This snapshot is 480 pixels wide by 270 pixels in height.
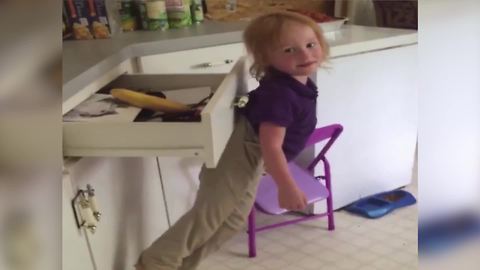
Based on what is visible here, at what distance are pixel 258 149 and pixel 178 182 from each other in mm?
387

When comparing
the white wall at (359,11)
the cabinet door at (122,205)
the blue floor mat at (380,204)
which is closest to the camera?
the cabinet door at (122,205)

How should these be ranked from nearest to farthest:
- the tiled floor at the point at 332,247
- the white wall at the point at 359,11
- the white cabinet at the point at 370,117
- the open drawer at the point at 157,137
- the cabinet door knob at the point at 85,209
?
1. the open drawer at the point at 157,137
2. the cabinet door knob at the point at 85,209
3. the tiled floor at the point at 332,247
4. the white cabinet at the point at 370,117
5. the white wall at the point at 359,11

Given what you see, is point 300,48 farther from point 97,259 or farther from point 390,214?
point 390,214

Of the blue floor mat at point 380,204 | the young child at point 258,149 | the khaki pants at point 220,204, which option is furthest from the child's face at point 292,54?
the blue floor mat at point 380,204

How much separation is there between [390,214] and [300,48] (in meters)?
0.77

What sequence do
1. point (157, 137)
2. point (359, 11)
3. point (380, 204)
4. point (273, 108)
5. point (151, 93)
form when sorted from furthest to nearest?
point (359, 11) < point (380, 204) < point (151, 93) < point (273, 108) < point (157, 137)

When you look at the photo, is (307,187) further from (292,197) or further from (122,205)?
(122,205)

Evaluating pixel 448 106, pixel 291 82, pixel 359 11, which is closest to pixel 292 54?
pixel 291 82

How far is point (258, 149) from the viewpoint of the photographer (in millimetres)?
1007

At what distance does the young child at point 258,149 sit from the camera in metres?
0.97

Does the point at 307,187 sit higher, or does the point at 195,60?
the point at 195,60

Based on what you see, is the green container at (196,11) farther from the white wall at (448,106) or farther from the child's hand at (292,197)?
the white wall at (448,106)

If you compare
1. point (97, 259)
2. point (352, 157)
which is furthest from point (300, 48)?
point (352, 157)

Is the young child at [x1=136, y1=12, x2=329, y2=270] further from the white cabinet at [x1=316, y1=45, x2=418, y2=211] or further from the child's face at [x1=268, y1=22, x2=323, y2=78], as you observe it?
the white cabinet at [x1=316, y1=45, x2=418, y2=211]
